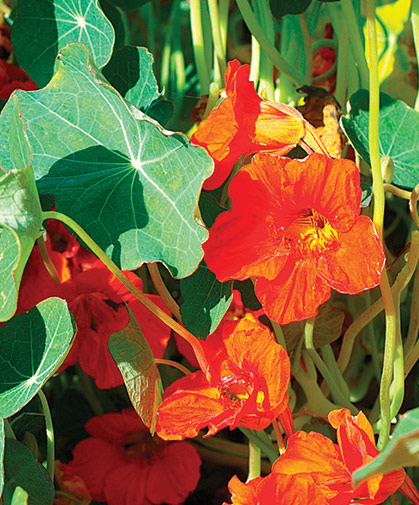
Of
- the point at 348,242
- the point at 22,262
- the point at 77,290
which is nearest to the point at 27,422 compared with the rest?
the point at 77,290

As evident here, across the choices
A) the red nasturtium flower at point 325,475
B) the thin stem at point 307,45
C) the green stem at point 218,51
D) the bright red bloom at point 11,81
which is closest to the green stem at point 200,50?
the green stem at point 218,51

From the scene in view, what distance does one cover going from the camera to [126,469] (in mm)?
833

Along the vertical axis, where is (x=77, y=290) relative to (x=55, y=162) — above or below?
below

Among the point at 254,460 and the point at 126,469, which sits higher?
the point at 254,460

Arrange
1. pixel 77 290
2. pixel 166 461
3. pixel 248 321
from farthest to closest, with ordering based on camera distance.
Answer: pixel 166 461
pixel 77 290
pixel 248 321

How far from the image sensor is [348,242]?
56 cm

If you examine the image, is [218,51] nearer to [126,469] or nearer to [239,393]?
[239,393]

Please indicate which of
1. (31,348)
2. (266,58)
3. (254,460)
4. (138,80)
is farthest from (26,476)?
(266,58)

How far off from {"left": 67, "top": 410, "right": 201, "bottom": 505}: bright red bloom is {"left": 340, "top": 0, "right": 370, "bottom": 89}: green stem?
1.63 ft

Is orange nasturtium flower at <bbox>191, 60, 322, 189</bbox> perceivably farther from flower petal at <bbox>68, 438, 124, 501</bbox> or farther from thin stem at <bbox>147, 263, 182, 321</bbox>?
flower petal at <bbox>68, 438, 124, 501</bbox>

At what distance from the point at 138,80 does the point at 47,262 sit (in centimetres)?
24

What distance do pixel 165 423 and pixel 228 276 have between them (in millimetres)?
143

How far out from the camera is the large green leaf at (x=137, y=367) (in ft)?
1.90

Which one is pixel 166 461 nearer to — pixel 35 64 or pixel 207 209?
A: pixel 207 209
